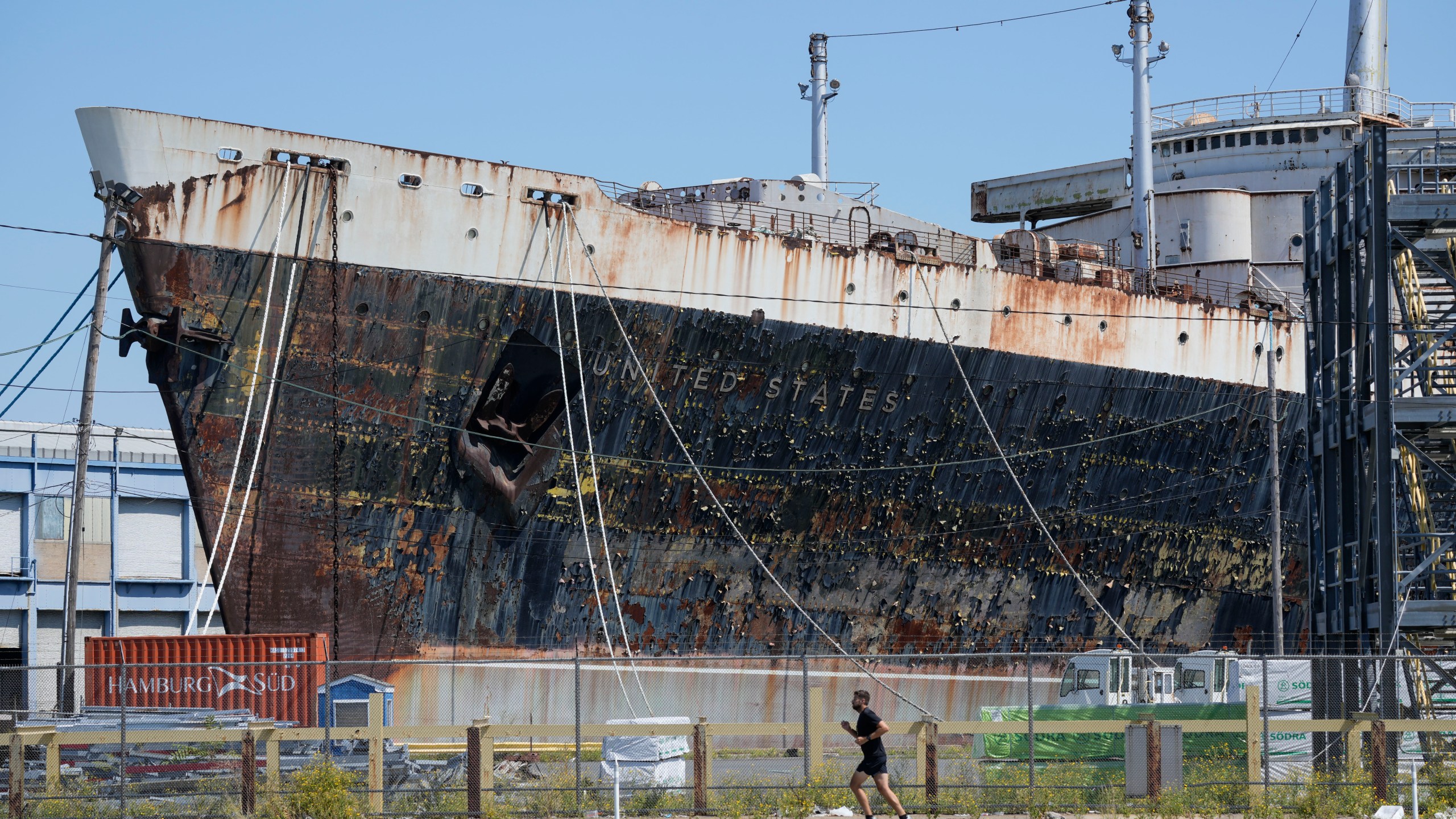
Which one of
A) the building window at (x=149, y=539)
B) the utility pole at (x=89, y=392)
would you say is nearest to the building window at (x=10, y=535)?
the building window at (x=149, y=539)

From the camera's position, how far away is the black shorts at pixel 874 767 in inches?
439

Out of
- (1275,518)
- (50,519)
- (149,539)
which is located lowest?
(149,539)

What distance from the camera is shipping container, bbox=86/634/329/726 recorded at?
17.2m

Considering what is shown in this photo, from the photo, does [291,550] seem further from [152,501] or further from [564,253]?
[152,501]

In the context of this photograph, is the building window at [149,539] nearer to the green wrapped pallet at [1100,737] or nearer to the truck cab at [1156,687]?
the truck cab at [1156,687]

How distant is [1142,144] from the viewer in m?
27.5

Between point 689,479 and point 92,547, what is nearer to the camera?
point 689,479

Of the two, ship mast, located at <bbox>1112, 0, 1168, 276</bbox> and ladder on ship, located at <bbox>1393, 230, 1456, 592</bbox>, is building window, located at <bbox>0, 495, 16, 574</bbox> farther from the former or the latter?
ladder on ship, located at <bbox>1393, 230, 1456, 592</bbox>

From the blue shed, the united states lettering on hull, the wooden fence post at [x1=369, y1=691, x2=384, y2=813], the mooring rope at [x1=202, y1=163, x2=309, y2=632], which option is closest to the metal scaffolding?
the united states lettering on hull

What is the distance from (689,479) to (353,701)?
20.3ft

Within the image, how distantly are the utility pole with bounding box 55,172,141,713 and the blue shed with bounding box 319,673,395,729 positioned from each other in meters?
2.87

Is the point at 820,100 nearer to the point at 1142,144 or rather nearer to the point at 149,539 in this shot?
the point at 1142,144

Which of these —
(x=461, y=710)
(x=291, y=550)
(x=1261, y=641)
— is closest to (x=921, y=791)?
(x=461, y=710)

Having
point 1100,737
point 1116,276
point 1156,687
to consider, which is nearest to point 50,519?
point 1116,276
